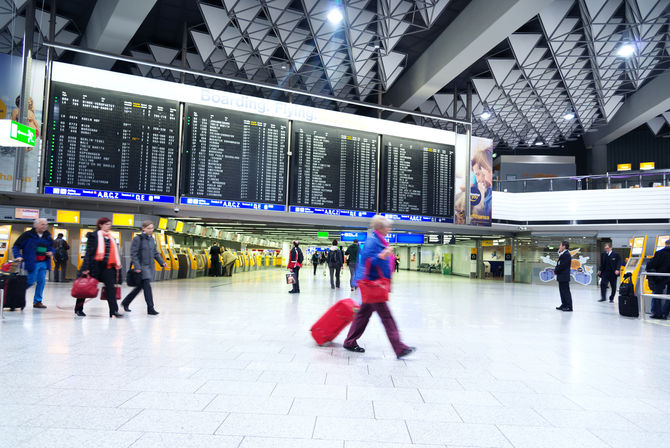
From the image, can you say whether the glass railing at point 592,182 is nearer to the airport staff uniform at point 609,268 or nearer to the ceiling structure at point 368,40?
the ceiling structure at point 368,40

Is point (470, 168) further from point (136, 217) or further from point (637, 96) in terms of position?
point (637, 96)

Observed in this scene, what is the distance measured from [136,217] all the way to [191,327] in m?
8.83

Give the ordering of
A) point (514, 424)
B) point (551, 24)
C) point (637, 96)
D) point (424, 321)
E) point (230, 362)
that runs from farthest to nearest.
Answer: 1. point (637, 96)
2. point (551, 24)
3. point (424, 321)
4. point (230, 362)
5. point (514, 424)

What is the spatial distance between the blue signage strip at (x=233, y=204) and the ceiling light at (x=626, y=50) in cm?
1519

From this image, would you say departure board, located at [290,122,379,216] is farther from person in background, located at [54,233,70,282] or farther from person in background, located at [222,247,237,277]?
person in background, located at [222,247,237,277]

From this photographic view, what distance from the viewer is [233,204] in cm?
1284

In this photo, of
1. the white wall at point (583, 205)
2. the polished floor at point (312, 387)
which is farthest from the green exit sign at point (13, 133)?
the white wall at point (583, 205)

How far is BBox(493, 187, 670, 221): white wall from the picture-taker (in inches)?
788

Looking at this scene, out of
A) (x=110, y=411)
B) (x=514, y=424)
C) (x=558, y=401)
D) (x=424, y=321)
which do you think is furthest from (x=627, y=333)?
(x=110, y=411)

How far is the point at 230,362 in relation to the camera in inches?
174

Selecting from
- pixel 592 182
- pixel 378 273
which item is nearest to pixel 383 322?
pixel 378 273

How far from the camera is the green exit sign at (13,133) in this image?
8.78 m

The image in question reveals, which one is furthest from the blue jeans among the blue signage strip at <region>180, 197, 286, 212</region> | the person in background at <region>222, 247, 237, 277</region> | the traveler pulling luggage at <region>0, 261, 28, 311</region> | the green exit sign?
the person in background at <region>222, 247, 237, 277</region>

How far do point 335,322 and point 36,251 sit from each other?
585 cm
